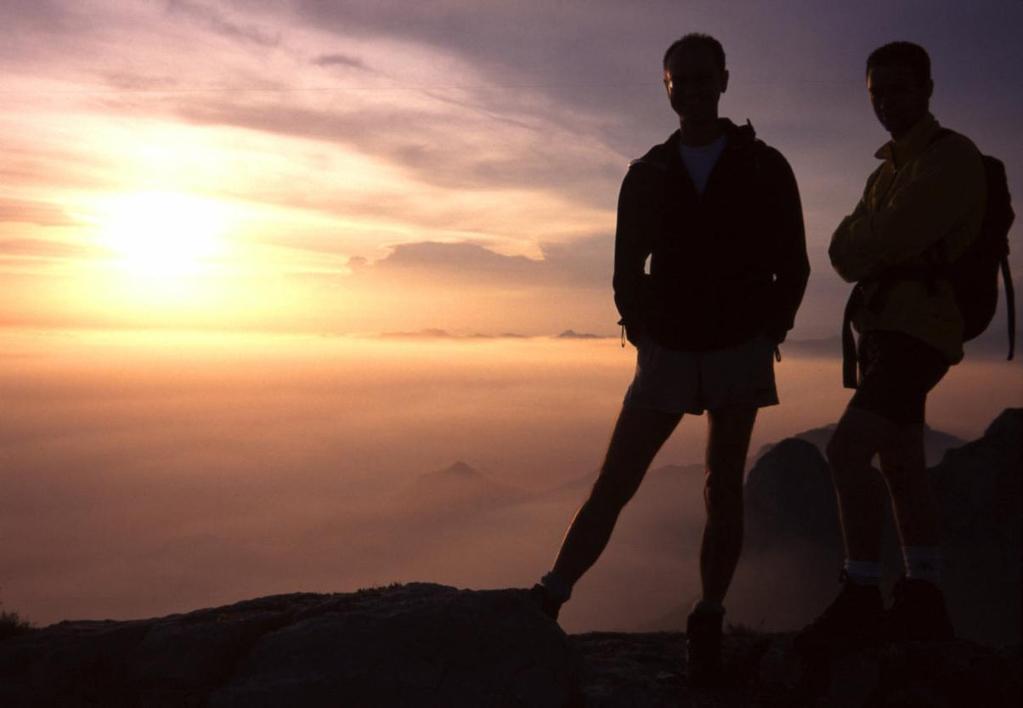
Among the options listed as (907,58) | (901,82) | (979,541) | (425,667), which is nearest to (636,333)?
(901,82)

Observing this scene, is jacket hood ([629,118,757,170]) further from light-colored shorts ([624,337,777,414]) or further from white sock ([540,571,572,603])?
white sock ([540,571,572,603])

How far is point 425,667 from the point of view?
4.30m

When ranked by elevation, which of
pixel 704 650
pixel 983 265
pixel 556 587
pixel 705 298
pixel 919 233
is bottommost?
pixel 704 650

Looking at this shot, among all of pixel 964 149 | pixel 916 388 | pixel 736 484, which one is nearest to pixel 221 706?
pixel 736 484

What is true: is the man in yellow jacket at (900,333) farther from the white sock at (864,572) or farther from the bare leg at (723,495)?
the bare leg at (723,495)

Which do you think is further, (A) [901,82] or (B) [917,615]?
(B) [917,615]

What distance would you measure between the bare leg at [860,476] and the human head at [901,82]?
5.41 ft

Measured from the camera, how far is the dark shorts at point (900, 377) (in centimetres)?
444

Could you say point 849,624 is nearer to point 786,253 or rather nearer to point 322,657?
point 786,253

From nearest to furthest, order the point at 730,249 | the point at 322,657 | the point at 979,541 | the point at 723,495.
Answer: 1. the point at 322,657
2. the point at 730,249
3. the point at 723,495
4. the point at 979,541

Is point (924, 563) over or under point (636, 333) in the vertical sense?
under

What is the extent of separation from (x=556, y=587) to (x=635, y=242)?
2.07 metres

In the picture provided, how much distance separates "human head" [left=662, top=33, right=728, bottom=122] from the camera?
446 cm

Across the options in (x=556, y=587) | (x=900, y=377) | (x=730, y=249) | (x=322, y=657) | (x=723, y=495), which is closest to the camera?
(x=322, y=657)
